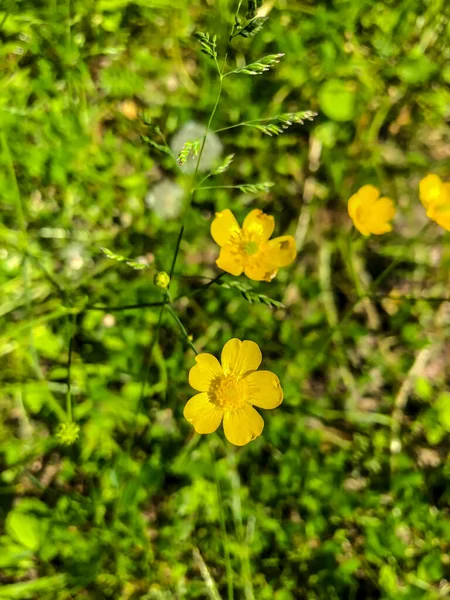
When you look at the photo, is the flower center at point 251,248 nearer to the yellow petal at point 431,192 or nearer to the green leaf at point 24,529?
the yellow petal at point 431,192

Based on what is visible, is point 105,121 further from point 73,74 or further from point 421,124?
point 421,124

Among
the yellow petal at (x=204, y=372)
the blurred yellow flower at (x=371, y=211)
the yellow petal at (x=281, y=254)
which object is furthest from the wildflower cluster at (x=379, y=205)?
the yellow petal at (x=204, y=372)

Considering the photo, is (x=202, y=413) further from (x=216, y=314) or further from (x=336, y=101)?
(x=336, y=101)

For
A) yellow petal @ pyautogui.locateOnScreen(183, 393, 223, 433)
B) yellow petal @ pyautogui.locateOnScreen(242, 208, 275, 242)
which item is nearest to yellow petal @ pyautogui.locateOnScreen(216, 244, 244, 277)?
yellow petal @ pyautogui.locateOnScreen(242, 208, 275, 242)

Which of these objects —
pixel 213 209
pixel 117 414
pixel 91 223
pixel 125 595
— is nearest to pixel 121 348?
pixel 117 414

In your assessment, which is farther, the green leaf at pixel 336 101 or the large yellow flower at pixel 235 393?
the green leaf at pixel 336 101

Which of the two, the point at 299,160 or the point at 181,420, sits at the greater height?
the point at 299,160
